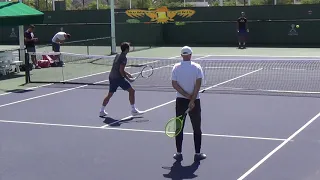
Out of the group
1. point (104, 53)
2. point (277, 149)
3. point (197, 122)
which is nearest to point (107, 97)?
point (197, 122)

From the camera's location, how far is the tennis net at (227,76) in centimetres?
1613

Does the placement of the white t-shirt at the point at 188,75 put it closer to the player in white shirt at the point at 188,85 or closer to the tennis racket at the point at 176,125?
the player in white shirt at the point at 188,85

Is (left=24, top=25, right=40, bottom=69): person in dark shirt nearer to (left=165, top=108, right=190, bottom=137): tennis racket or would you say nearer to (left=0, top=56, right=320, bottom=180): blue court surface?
(left=0, top=56, right=320, bottom=180): blue court surface

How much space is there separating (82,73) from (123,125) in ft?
30.6

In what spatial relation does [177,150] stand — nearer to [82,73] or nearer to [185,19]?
[82,73]

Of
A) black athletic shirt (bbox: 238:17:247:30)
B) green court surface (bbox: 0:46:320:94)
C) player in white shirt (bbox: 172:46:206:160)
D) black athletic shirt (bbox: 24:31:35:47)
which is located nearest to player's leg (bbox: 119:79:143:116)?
player in white shirt (bbox: 172:46:206:160)

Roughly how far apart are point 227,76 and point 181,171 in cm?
1065

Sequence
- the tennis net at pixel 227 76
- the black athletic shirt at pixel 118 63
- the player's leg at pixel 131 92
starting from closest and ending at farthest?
1. the black athletic shirt at pixel 118 63
2. the player's leg at pixel 131 92
3. the tennis net at pixel 227 76

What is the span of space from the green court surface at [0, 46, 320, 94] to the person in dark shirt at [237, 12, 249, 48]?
48 cm

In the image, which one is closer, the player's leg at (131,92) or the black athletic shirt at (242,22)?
the player's leg at (131,92)

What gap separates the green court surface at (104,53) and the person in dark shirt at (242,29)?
0.48 m

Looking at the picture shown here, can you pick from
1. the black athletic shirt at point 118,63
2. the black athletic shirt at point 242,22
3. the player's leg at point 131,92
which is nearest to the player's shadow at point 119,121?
the player's leg at point 131,92

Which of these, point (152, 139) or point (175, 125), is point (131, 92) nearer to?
point (152, 139)

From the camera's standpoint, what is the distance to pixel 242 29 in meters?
29.4
